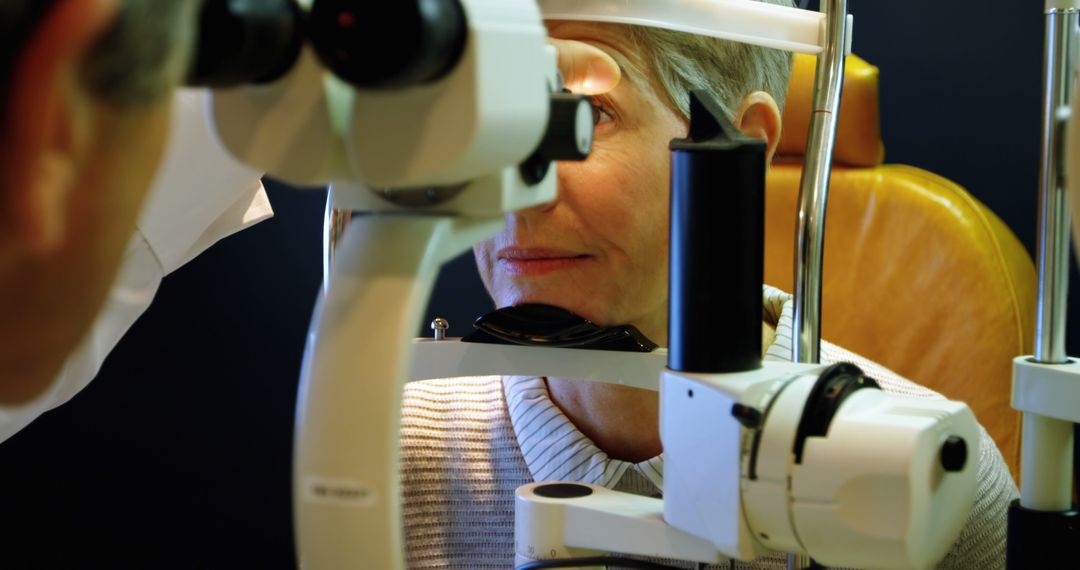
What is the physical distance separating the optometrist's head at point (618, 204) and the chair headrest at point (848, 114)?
2.10 ft

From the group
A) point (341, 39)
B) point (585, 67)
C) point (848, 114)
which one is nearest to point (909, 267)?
point (848, 114)

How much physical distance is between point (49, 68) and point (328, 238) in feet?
1.96

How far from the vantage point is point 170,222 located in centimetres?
98

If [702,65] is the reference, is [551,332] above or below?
below

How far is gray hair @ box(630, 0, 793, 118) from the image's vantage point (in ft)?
3.13

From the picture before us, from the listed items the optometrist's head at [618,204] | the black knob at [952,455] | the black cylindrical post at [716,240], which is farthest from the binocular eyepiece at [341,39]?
the optometrist's head at [618,204]

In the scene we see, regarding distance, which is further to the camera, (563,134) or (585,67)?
(585,67)

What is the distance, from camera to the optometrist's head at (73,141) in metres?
0.31

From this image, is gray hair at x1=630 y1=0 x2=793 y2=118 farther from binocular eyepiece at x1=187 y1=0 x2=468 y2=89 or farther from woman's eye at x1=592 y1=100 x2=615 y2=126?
binocular eyepiece at x1=187 y1=0 x2=468 y2=89

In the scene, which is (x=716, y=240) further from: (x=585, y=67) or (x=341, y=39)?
(x=585, y=67)

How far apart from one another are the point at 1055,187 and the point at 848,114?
38.3 inches

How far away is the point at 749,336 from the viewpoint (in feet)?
1.90

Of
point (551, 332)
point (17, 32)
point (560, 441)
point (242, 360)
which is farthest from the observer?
point (242, 360)

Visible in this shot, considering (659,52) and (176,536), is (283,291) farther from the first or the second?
(659,52)
